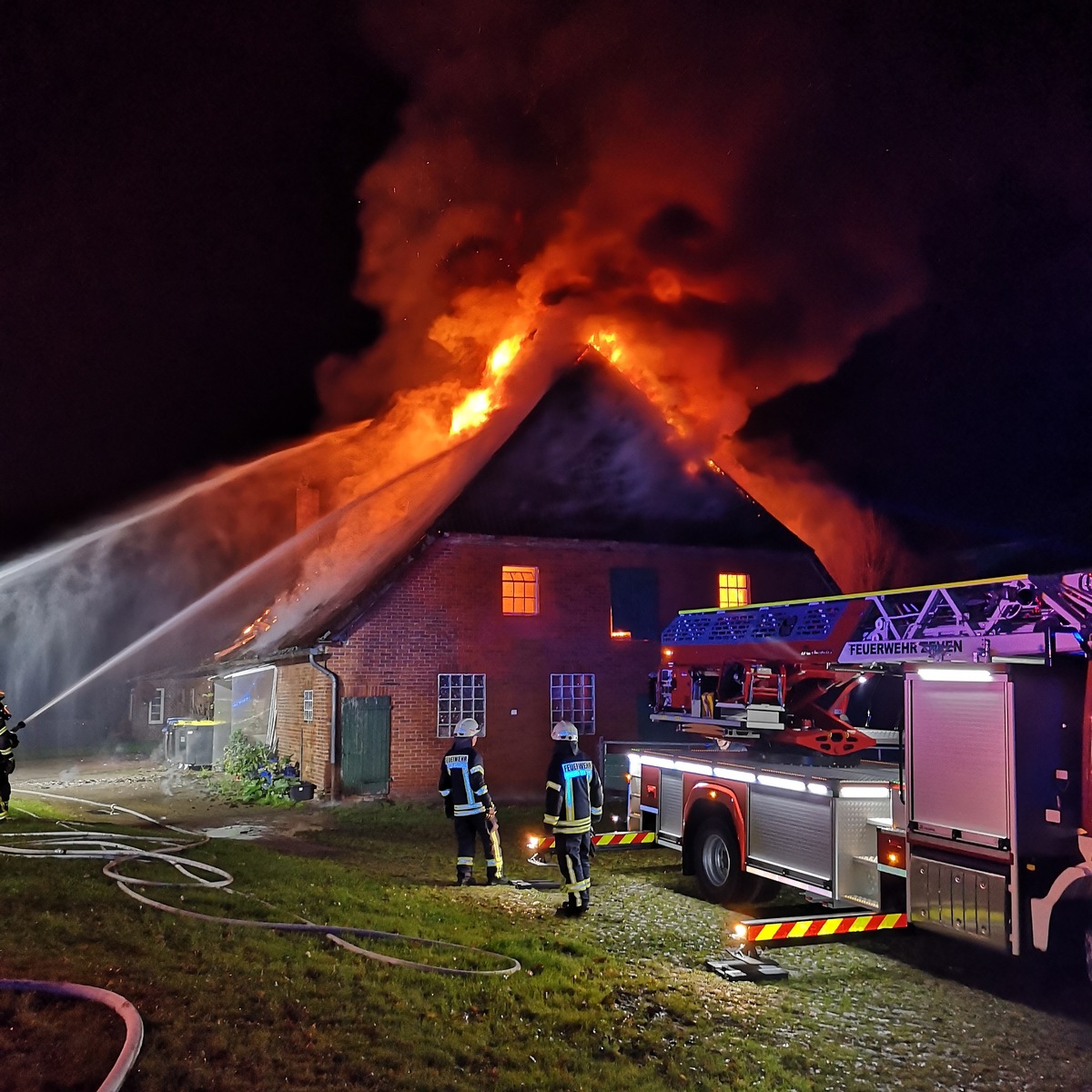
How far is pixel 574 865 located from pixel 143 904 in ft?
A: 12.0

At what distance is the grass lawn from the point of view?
4.79m

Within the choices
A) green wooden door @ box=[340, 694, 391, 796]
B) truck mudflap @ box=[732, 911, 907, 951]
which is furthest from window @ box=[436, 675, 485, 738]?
truck mudflap @ box=[732, 911, 907, 951]

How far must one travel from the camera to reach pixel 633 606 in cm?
1911

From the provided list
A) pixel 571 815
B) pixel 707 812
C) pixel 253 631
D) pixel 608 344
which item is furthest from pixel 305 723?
pixel 608 344

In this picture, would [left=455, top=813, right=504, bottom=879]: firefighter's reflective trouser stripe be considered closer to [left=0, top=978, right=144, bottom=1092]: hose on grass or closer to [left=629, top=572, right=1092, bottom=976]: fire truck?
[left=629, top=572, right=1092, bottom=976]: fire truck

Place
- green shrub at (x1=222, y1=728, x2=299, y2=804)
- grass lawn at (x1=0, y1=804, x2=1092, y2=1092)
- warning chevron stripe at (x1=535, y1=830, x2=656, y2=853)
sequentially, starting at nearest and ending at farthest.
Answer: grass lawn at (x1=0, y1=804, x2=1092, y2=1092)
warning chevron stripe at (x1=535, y1=830, x2=656, y2=853)
green shrub at (x1=222, y1=728, x2=299, y2=804)

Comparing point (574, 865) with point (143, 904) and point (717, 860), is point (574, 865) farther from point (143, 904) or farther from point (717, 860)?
point (143, 904)

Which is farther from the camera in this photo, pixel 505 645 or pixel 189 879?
pixel 505 645

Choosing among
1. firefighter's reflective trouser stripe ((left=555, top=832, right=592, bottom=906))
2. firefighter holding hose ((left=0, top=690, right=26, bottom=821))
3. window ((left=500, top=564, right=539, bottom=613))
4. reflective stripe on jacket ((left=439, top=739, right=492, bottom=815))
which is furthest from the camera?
window ((left=500, top=564, right=539, bottom=613))

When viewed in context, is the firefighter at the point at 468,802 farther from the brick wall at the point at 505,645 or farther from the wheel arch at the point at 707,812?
the brick wall at the point at 505,645

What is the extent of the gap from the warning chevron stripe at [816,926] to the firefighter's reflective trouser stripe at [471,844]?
12.0 feet

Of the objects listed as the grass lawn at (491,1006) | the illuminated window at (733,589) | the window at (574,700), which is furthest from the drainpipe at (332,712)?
the illuminated window at (733,589)

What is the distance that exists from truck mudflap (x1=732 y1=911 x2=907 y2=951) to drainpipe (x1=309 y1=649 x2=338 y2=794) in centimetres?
1088

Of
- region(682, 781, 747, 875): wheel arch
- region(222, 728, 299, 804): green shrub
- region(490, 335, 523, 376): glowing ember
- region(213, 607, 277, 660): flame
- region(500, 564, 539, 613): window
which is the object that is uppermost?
region(490, 335, 523, 376): glowing ember
